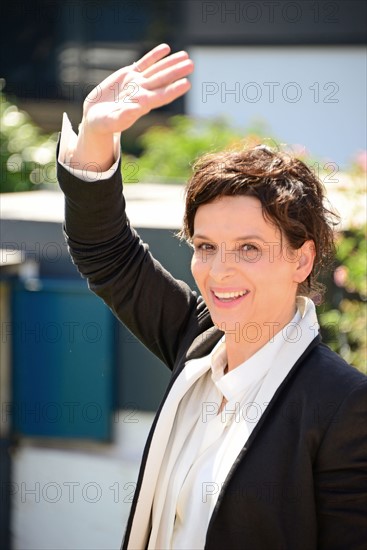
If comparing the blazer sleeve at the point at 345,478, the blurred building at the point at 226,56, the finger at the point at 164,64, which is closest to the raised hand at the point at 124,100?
the finger at the point at 164,64

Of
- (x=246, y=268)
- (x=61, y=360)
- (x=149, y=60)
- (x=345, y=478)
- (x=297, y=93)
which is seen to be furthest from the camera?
(x=297, y=93)

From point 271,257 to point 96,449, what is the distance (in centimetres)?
164

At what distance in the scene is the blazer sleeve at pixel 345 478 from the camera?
5.64ft

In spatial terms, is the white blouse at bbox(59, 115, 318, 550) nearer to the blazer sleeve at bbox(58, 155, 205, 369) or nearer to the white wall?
the blazer sleeve at bbox(58, 155, 205, 369)

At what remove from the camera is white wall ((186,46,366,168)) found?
8.59 m

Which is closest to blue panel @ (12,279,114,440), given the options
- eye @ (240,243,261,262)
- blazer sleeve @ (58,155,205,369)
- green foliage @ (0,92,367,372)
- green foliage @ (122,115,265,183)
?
green foliage @ (0,92,367,372)

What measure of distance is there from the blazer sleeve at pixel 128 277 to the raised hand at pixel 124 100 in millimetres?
97

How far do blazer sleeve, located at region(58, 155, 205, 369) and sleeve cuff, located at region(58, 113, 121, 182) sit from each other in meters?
0.05

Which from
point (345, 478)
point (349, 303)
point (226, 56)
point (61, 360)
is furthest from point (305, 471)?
point (226, 56)

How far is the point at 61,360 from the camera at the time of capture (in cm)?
328

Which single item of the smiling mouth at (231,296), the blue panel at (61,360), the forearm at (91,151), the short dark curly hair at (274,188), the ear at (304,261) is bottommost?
the blue panel at (61,360)

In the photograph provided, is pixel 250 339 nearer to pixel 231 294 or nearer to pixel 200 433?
pixel 231 294

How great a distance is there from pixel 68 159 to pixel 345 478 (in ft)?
2.91

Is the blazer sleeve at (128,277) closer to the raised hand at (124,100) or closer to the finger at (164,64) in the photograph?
the raised hand at (124,100)
